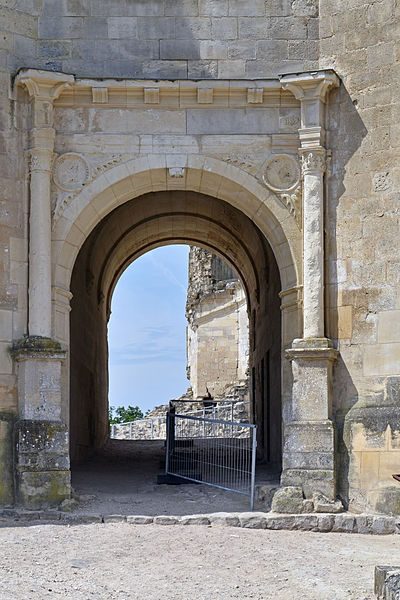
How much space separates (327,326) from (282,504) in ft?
6.81

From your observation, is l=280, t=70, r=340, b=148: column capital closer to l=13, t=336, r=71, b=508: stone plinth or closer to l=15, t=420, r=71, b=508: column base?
l=13, t=336, r=71, b=508: stone plinth

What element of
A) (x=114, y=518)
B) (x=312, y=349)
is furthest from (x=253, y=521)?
(x=312, y=349)

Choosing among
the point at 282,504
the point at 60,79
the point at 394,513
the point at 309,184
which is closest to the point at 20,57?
the point at 60,79

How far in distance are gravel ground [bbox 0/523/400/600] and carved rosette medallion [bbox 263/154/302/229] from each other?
377 centimetres

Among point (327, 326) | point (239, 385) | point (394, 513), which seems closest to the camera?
point (394, 513)

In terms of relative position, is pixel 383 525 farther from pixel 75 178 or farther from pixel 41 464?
pixel 75 178

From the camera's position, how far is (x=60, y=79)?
11.1 metres

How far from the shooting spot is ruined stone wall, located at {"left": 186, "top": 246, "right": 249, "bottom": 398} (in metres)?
30.5

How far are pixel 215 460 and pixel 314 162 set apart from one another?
4124mm

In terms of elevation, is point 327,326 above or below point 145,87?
below

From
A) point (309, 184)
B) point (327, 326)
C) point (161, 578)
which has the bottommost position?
point (161, 578)

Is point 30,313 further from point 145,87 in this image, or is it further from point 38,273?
point 145,87

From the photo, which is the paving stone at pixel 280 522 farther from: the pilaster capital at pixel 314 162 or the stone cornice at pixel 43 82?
the stone cornice at pixel 43 82

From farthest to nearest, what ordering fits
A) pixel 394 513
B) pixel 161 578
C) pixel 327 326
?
pixel 327 326 → pixel 394 513 → pixel 161 578
